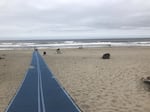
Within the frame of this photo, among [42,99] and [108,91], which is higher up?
[42,99]

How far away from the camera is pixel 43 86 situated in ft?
46.4

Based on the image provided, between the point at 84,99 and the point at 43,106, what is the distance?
2244mm

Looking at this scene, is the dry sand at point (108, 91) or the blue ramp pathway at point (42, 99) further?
the dry sand at point (108, 91)

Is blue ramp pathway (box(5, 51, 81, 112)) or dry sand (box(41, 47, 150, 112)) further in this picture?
dry sand (box(41, 47, 150, 112))

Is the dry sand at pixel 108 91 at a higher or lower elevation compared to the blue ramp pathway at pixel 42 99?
lower

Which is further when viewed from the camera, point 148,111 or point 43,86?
point 43,86

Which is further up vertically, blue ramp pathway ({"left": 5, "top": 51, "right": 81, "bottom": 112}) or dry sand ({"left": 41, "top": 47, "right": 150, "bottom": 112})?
blue ramp pathway ({"left": 5, "top": 51, "right": 81, "bottom": 112})

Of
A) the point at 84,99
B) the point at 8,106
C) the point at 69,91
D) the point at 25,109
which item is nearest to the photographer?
the point at 25,109

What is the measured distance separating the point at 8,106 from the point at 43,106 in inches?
51.4

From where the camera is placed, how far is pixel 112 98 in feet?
38.8

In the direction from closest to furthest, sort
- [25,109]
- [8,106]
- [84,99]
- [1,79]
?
[25,109], [8,106], [84,99], [1,79]

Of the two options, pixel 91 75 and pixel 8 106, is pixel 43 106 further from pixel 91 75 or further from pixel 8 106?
pixel 91 75

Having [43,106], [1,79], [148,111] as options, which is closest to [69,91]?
[43,106]

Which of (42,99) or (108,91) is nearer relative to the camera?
(42,99)
